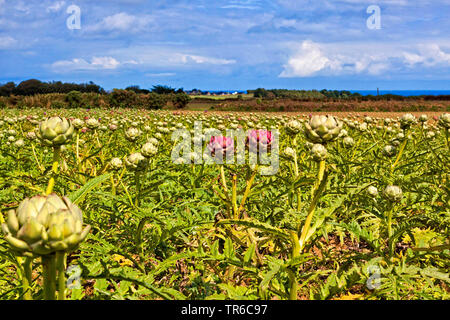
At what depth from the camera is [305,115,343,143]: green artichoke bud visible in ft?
4.19

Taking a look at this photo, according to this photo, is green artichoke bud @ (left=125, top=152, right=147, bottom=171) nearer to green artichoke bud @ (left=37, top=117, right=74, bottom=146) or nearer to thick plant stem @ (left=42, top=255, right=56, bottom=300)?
green artichoke bud @ (left=37, top=117, right=74, bottom=146)

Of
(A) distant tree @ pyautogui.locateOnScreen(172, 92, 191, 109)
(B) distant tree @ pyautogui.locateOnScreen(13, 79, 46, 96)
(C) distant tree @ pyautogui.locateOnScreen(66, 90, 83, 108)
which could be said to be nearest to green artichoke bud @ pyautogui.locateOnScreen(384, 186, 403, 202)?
(A) distant tree @ pyautogui.locateOnScreen(172, 92, 191, 109)

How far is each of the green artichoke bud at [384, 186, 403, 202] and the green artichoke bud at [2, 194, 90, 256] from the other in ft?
4.56

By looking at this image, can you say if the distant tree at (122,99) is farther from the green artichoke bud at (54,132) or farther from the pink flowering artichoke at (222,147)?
the green artichoke bud at (54,132)

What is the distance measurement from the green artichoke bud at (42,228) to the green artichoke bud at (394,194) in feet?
4.56

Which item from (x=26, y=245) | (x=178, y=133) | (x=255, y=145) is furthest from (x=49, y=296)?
(x=178, y=133)

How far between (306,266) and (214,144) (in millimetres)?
916

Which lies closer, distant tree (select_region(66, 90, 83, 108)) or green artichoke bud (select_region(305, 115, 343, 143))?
green artichoke bud (select_region(305, 115, 343, 143))

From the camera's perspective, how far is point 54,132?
A: 4.60ft

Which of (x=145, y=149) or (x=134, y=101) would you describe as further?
(x=134, y=101)

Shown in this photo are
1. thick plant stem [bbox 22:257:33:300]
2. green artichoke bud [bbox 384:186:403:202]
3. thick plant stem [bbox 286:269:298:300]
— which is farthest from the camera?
green artichoke bud [bbox 384:186:403:202]

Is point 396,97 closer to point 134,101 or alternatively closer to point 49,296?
point 134,101
